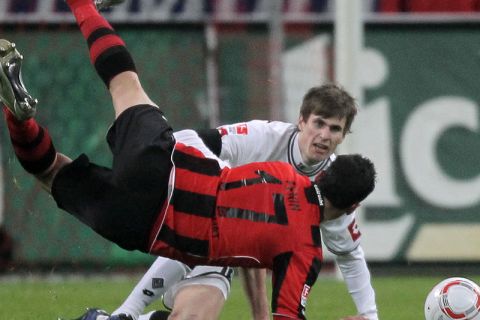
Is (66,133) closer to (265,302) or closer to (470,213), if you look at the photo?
(470,213)

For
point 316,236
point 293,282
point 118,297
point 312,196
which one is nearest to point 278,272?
point 293,282

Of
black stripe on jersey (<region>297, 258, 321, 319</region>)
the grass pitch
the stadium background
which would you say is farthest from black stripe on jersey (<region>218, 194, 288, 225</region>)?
the stadium background

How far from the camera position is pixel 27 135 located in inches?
260

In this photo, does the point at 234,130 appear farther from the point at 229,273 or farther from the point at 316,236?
the point at 316,236

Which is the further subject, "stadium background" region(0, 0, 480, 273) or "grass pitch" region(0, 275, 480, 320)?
"stadium background" region(0, 0, 480, 273)

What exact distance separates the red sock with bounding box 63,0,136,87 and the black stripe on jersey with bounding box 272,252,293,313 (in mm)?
1450

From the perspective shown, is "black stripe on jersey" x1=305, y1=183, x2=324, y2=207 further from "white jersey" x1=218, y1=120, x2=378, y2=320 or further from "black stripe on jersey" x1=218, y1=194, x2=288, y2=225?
"white jersey" x1=218, y1=120, x2=378, y2=320

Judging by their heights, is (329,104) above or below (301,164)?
above

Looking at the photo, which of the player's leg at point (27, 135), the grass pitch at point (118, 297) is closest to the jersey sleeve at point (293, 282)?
the player's leg at point (27, 135)

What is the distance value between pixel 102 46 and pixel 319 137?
4.14 ft

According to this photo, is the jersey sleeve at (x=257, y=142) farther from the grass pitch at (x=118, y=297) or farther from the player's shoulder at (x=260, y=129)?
the grass pitch at (x=118, y=297)

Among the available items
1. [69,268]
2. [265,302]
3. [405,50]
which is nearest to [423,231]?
[405,50]

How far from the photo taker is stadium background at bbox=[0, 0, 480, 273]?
12430mm

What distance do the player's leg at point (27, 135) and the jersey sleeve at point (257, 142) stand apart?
3.22 ft
